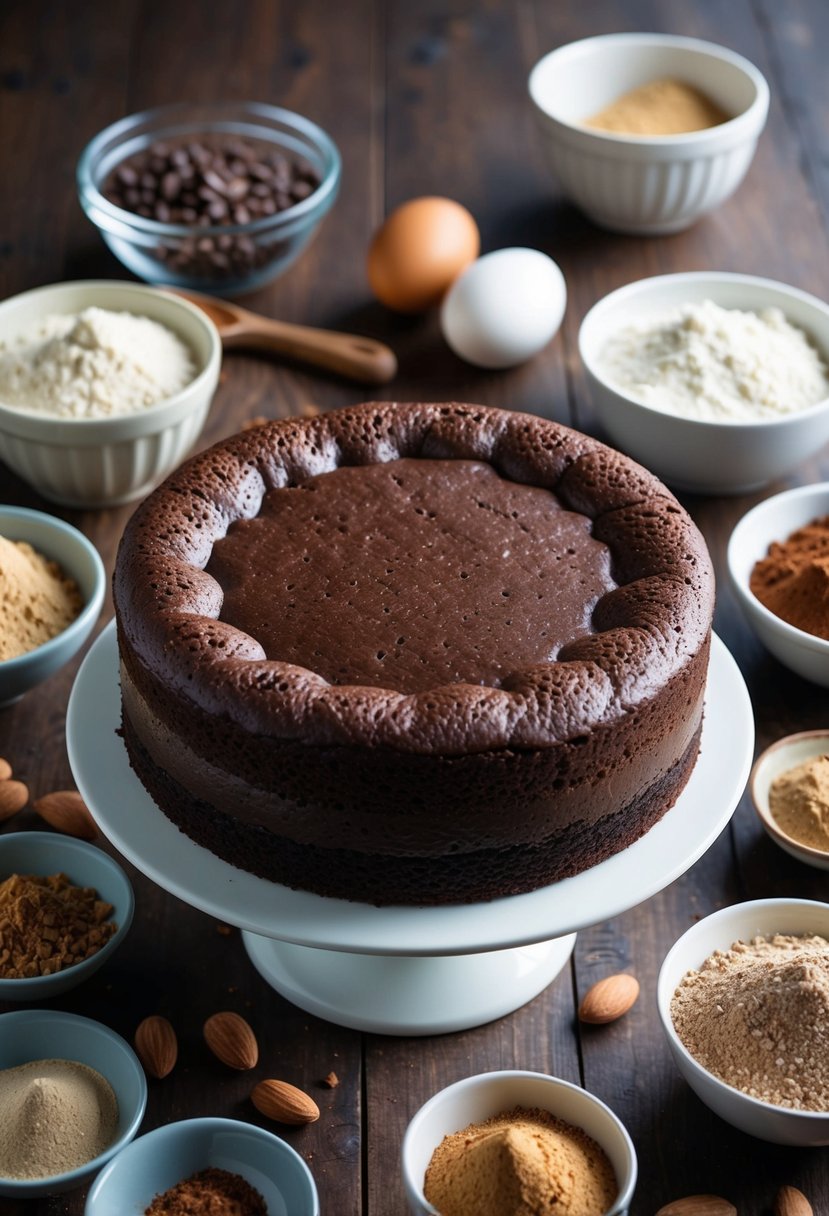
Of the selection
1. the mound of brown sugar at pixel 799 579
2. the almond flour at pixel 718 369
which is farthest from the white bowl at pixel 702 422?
the mound of brown sugar at pixel 799 579

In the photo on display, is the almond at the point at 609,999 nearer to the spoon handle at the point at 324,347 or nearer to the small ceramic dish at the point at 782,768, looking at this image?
the small ceramic dish at the point at 782,768

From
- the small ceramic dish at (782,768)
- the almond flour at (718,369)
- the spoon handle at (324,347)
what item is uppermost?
the almond flour at (718,369)

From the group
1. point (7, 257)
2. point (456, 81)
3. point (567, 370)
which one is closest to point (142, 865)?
point (567, 370)

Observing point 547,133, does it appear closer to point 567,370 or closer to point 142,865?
point 567,370

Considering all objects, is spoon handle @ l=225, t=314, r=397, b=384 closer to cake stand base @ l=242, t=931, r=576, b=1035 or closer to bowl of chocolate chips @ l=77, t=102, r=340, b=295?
bowl of chocolate chips @ l=77, t=102, r=340, b=295

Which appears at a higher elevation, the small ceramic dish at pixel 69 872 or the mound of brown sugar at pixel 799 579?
the mound of brown sugar at pixel 799 579

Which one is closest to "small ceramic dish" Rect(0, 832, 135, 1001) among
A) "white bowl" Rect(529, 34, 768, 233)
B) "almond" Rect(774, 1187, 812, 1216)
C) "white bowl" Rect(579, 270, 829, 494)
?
"almond" Rect(774, 1187, 812, 1216)
